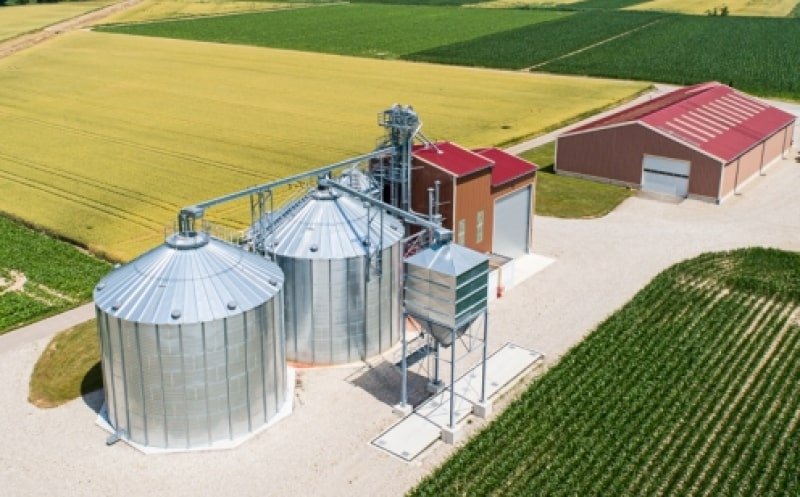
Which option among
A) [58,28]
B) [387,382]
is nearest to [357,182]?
[387,382]

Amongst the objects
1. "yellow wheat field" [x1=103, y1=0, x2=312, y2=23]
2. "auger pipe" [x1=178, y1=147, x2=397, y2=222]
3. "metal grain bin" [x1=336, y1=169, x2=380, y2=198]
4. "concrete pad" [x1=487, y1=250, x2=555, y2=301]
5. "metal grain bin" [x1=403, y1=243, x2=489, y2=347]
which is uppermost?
"yellow wheat field" [x1=103, y1=0, x2=312, y2=23]

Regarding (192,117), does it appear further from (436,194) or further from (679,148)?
(436,194)

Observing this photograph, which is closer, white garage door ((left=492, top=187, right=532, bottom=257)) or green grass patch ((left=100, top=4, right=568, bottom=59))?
white garage door ((left=492, top=187, right=532, bottom=257))

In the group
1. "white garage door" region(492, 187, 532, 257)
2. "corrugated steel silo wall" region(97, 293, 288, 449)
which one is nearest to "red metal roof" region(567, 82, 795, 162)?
"white garage door" region(492, 187, 532, 257)

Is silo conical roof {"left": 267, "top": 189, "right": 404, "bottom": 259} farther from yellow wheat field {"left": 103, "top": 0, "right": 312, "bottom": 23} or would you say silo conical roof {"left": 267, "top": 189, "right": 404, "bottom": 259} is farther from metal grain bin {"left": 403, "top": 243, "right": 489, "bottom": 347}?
yellow wheat field {"left": 103, "top": 0, "right": 312, "bottom": 23}

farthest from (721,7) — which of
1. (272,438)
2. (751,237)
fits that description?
(272,438)

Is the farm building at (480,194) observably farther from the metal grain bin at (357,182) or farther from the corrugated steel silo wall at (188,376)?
the corrugated steel silo wall at (188,376)
